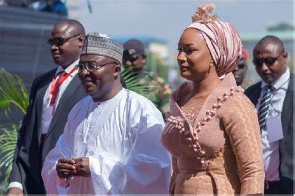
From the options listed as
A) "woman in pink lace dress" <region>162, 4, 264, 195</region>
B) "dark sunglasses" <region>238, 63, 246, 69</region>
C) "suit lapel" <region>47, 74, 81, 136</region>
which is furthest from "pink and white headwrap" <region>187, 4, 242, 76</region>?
"dark sunglasses" <region>238, 63, 246, 69</region>

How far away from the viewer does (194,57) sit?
5.25 metres

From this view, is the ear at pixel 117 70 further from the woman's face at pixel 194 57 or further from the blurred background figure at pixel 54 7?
the blurred background figure at pixel 54 7

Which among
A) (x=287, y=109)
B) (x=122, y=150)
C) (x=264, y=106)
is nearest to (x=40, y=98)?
(x=122, y=150)

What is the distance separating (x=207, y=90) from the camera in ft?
17.5

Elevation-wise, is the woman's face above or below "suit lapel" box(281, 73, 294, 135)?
above

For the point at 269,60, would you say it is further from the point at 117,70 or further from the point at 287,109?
the point at 117,70

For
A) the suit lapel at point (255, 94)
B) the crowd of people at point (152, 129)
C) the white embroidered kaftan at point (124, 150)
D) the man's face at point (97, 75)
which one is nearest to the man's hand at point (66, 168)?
the crowd of people at point (152, 129)

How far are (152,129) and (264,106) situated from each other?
2.59m

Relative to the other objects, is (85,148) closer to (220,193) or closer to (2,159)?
(220,193)

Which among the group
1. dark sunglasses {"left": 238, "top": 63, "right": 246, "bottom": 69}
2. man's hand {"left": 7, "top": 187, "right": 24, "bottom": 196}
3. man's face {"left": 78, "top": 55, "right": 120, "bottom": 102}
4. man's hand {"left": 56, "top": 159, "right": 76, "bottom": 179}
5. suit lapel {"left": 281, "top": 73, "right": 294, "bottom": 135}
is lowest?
man's hand {"left": 7, "top": 187, "right": 24, "bottom": 196}

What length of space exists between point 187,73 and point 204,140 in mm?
390

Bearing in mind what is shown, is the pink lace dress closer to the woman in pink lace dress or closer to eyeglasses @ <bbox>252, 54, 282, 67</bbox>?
the woman in pink lace dress

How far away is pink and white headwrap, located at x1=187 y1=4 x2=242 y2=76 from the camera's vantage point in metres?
5.26

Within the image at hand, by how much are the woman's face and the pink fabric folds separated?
0.10 feet
